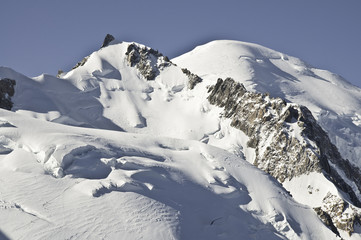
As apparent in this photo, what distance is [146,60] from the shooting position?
124625mm

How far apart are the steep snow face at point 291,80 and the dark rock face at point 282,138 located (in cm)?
1587

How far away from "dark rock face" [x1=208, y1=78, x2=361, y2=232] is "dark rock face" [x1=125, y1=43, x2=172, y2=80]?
54.9 ft

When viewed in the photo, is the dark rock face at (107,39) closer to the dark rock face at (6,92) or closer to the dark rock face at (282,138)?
the dark rock face at (6,92)

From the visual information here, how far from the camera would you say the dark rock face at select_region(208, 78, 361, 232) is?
91.1 meters

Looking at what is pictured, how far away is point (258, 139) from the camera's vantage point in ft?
325

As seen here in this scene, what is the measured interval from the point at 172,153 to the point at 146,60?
55215 mm

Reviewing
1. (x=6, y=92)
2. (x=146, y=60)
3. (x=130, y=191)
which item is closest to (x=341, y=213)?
(x=130, y=191)

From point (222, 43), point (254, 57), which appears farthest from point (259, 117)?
point (222, 43)

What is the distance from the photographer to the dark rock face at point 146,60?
401 ft

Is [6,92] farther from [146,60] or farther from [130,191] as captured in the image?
[130,191]

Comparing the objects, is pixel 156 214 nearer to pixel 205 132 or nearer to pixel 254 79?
pixel 205 132

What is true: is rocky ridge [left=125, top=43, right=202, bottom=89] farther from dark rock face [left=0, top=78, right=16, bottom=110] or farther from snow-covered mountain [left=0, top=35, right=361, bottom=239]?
dark rock face [left=0, top=78, right=16, bottom=110]

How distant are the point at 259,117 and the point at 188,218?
4803cm

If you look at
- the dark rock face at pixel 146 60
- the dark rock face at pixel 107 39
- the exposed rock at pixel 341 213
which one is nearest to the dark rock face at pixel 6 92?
the dark rock face at pixel 146 60
